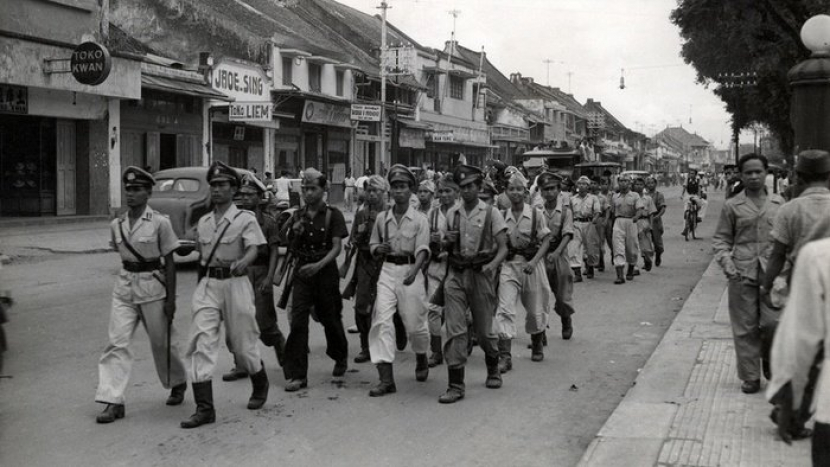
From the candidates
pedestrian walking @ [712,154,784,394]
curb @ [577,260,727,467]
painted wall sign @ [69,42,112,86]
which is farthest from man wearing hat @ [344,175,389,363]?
painted wall sign @ [69,42,112,86]

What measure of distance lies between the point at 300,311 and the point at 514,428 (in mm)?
2010

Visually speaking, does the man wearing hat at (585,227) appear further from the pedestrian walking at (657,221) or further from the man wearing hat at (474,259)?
the man wearing hat at (474,259)

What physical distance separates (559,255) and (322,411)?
367 cm

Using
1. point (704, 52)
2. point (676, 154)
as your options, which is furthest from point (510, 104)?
point (676, 154)

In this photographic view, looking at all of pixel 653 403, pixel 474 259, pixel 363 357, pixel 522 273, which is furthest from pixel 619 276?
pixel 653 403

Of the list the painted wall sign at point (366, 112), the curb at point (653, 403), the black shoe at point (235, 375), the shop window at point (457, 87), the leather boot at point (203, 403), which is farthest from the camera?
the shop window at point (457, 87)

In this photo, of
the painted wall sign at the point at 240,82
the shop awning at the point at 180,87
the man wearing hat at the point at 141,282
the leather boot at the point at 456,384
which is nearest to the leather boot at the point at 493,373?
the leather boot at the point at 456,384

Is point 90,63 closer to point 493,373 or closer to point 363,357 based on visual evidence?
point 363,357

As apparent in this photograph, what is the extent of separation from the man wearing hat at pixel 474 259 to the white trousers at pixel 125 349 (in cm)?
206

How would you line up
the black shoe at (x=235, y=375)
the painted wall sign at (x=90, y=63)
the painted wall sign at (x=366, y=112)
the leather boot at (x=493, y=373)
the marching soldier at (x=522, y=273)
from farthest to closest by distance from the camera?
the painted wall sign at (x=366, y=112) < the painted wall sign at (x=90, y=63) < the marching soldier at (x=522, y=273) < the black shoe at (x=235, y=375) < the leather boot at (x=493, y=373)

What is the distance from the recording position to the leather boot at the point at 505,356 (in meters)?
7.60

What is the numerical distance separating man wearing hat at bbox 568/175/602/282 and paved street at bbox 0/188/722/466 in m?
3.31

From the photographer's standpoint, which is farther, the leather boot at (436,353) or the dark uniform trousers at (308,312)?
the leather boot at (436,353)

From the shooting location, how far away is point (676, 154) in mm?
158375
